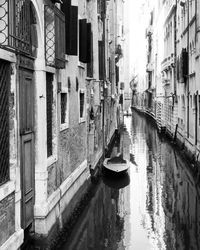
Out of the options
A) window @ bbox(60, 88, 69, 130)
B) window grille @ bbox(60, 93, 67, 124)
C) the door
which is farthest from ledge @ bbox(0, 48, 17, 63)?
window grille @ bbox(60, 93, 67, 124)

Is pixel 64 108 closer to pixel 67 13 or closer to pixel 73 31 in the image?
pixel 73 31

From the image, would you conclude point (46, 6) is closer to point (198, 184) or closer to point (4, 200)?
point (4, 200)

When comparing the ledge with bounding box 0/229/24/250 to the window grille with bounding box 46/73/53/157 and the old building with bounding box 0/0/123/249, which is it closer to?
the old building with bounding box 0/0/123/249

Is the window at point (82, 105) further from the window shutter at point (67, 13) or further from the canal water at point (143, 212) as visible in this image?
the window shutter at point (67, 13)

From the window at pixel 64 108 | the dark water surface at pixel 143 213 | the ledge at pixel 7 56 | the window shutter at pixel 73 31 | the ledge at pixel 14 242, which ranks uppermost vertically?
the window shutter at pixel 73 31

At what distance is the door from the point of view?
7625mm

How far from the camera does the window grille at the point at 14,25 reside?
19.0ft

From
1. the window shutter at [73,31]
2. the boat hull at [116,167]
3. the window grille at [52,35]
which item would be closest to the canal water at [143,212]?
A: the boat hull at [116,167]

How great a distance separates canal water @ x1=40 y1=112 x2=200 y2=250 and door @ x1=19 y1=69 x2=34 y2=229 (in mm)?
1685

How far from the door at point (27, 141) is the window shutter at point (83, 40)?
4.88 m

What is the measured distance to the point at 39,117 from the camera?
8.46m

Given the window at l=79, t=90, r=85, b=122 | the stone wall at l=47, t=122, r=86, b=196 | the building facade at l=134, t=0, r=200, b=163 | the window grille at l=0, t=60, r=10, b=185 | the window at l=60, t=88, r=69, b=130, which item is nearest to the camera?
the window grille at l=0, t=60, r=10, b=185

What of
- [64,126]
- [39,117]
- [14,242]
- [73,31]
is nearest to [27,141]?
[39,117]

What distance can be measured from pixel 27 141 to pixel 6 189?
173 centimetres
